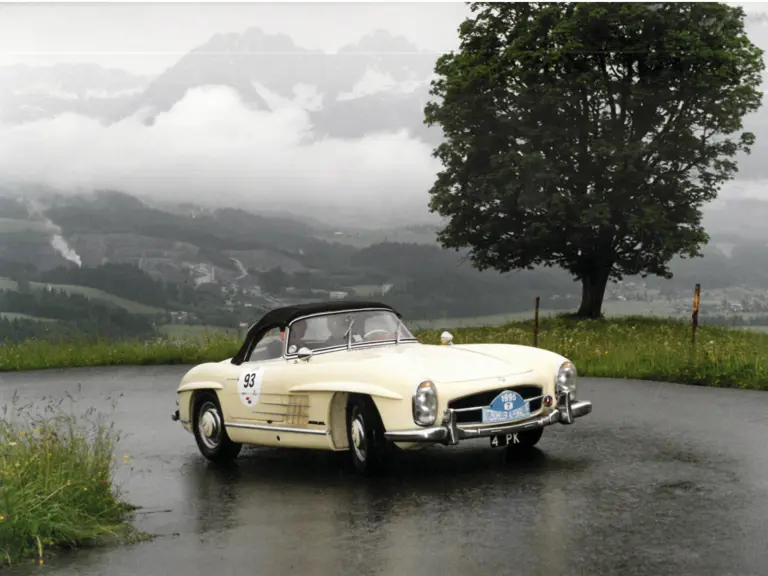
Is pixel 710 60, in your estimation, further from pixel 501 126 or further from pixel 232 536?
pixel 232 536

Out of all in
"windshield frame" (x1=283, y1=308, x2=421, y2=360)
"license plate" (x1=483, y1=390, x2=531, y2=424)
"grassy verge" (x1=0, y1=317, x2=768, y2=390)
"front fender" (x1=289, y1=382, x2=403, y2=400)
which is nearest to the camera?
"front fender" (x1=289, y1=382, x2=403, y2=400)

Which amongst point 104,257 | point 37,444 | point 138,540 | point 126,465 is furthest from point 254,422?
point 104,257

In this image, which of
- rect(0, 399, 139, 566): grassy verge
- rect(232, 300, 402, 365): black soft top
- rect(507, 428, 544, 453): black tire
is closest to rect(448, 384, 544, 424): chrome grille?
rect(507, 428, 544, 453): black tire

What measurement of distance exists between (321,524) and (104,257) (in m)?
41.6

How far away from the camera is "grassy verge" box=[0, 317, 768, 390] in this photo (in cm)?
1803

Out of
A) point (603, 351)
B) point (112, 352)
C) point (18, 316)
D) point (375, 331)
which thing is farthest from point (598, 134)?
point (375, 331)

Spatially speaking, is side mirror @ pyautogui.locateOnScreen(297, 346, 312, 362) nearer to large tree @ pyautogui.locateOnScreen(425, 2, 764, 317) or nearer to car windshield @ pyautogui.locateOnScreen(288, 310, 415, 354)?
car windshield @ pyautogui.locateOnScreen(288, 310, 415, 354)

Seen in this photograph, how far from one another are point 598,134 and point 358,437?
26083 mm

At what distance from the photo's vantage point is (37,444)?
352 inches

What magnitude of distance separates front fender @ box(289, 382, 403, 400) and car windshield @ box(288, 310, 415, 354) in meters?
0.71

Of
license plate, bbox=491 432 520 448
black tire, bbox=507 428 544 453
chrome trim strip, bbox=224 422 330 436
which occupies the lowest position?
black tire, bbox=507 428 544 453

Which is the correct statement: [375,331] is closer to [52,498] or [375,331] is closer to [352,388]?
[352,388]

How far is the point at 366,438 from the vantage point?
31.9 feet

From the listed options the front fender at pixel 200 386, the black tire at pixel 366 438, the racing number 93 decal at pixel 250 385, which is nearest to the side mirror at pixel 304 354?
the racing number 93 decal at pixel 250 385
